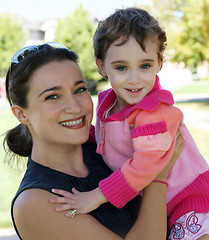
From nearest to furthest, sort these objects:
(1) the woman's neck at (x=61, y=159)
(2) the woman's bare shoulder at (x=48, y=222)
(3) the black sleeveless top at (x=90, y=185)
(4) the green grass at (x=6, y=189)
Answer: (2) the woman's bare shoulder at (x=48, y=222) < (3) the black sleeveless top at (x=90, y=185) < (1) the woman's neck at (x=61, y=159) < (4) the green grass at (x=6, y=189)

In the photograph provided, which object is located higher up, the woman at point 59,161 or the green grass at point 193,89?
the green grass at point 193,89

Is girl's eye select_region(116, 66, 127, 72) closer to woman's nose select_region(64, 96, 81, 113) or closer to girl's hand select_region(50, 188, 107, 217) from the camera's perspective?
woman's nose select_region(64, 96, 81, 113)

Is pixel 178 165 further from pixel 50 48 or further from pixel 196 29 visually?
pixel 196 29

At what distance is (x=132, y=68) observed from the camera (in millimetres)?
2357

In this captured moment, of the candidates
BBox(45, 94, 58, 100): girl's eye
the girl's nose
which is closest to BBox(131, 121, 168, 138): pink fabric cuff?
the girl's nose

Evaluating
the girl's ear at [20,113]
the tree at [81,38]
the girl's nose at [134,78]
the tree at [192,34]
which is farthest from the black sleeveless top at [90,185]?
the tree at [81,38]

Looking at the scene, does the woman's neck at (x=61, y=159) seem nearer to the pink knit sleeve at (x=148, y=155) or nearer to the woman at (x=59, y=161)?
the woman at (x=59, y=161)

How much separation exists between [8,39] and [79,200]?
39.0 metres

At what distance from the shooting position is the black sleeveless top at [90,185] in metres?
2.06

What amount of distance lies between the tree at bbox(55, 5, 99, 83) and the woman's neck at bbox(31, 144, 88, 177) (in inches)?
1217

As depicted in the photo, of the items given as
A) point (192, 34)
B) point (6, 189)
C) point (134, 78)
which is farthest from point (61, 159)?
point (192, 34)

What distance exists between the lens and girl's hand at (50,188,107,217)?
6.46 feet

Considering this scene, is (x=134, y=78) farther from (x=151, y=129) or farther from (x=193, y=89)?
(x=193, y=89)

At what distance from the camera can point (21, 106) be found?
7.68ft
